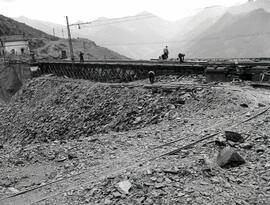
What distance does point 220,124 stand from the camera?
1214cm

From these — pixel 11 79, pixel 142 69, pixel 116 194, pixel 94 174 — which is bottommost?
pixel 11 79

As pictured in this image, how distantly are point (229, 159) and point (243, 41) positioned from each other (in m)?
175

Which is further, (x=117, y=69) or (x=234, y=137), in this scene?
(x=117, y=69)

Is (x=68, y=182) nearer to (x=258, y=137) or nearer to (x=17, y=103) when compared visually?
(x=258, y=137)

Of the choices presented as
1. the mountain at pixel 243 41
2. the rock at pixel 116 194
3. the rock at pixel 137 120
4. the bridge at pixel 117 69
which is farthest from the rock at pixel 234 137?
the mountain at pixel 243 41

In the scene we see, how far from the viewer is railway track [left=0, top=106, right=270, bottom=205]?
8328mm

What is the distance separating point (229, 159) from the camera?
8766 millimetres

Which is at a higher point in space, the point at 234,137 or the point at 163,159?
the point at 234,137

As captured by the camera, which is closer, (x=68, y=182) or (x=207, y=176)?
(x=207, y=176)

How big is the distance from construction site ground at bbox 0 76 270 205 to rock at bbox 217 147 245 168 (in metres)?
0.12

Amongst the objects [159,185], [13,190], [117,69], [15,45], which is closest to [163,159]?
[159,185]

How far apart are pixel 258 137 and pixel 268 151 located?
905 millimetres

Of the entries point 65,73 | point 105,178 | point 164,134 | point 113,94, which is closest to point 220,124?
point 164,134

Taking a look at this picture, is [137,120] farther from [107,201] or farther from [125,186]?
[107,201]
